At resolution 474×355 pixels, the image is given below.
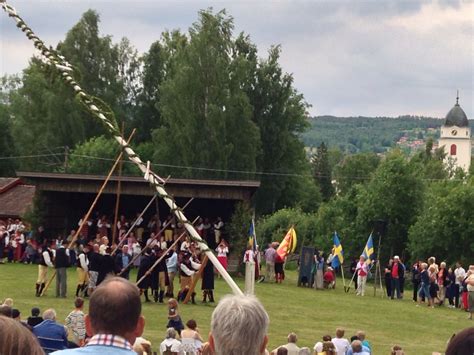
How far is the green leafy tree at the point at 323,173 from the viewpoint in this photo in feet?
365

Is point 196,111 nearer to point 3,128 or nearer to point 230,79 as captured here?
point 230,79

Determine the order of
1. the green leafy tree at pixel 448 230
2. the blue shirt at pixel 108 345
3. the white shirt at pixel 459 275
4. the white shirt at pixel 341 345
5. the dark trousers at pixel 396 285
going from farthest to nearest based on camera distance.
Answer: the green leafy tree at pixel 448 230 → the dark trousers at pixel 396 285 → the white shirt at pixel 459 275 → the white shirt at pixel 341 345 → the blue shirt at pixel 108 345

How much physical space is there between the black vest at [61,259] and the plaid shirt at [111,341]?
72.5ft

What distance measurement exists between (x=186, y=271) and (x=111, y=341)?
22708 millimetres

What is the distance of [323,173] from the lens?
4739 inches

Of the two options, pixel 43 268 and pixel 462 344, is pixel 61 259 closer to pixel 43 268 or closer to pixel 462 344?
pixel 43 268

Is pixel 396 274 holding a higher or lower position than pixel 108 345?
lower

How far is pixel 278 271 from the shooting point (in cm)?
3578

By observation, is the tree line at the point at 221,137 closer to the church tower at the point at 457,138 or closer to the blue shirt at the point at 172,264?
the blue shirt at the point at 172,264

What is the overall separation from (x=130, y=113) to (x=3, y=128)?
31.3 feet

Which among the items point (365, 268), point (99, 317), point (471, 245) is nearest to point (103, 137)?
point (471, 245)

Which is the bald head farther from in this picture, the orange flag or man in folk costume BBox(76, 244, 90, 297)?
the orange flag

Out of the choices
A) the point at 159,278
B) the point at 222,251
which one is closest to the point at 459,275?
the point at 222,251

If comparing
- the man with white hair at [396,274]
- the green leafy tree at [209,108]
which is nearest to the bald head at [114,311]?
the man with white hair at [396,274]
